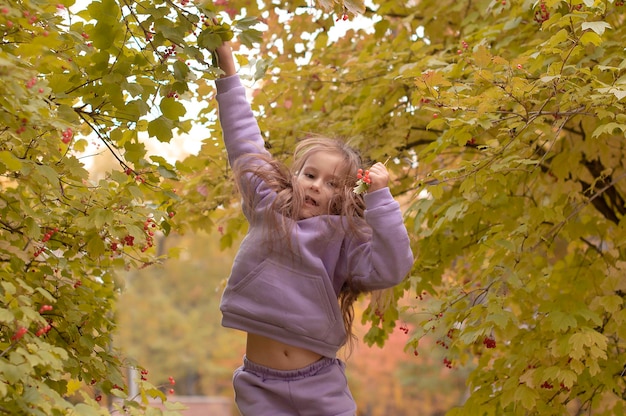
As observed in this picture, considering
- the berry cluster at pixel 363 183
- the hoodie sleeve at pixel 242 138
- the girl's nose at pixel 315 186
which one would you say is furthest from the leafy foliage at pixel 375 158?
the berry cluster at pixel 363 183

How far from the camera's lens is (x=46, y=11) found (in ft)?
10.4

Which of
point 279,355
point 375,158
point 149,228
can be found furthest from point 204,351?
point 279,355

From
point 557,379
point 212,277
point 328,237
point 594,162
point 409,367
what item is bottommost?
point 557,379

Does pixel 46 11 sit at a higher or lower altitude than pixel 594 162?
higher

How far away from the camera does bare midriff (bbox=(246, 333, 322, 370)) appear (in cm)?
316

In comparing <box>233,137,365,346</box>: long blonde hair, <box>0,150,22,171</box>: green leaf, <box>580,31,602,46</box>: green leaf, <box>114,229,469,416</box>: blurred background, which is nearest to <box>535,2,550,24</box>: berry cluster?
<box>580,31,602,46</box>: green leaf

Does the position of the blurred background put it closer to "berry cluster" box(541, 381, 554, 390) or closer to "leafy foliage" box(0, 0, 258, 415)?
"berry cluster" box(541, 381, 554, 390)

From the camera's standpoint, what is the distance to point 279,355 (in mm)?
3164

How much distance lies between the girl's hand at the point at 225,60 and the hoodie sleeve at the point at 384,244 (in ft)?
2.61

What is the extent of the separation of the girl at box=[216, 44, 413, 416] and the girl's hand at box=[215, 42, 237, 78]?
33cm

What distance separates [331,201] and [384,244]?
330mm

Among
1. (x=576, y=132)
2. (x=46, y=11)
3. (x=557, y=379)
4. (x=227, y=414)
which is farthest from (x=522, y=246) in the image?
(x=227, y=414)

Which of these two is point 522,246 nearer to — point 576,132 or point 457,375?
point 576,132

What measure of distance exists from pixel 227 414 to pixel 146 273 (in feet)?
24.7
